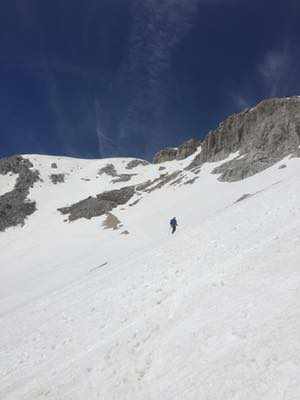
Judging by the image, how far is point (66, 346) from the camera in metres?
14.3

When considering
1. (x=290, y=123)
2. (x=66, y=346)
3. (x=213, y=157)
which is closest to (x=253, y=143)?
(x=290, y=123)

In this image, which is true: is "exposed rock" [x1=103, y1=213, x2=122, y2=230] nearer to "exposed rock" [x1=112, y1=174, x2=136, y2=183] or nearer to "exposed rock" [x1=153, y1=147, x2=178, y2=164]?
"exposed rock" [x1=112, y1=174, x2=136, y2=183]

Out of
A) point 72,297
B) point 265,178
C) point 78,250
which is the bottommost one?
point 78,250

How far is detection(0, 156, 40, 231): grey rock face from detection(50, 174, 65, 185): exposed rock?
13.9ft

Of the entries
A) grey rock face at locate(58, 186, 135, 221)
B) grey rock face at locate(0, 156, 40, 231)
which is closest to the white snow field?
grey rock face at locate(58, 186, 135, 221)

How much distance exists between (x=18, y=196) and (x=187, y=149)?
45751 millimetres

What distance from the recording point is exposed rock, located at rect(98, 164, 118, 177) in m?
111

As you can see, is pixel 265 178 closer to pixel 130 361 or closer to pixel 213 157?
pixel 213 157

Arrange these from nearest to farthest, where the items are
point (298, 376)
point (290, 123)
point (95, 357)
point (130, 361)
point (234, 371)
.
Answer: point (298, 376)
point (234, 371)
point (130, 361)
point (95, 357)
point (290, 123)

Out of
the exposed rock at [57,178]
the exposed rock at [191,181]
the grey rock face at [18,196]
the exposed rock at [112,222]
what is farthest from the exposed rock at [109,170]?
the exposed rock at [112,222]

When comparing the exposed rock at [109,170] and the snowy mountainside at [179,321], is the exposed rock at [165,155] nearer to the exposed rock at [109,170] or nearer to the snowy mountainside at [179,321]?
the exposed rock at [109,170]

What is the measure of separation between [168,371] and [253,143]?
62.0m

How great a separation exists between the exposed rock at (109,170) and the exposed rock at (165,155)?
41.0 feet

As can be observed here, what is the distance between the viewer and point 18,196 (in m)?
98.1
